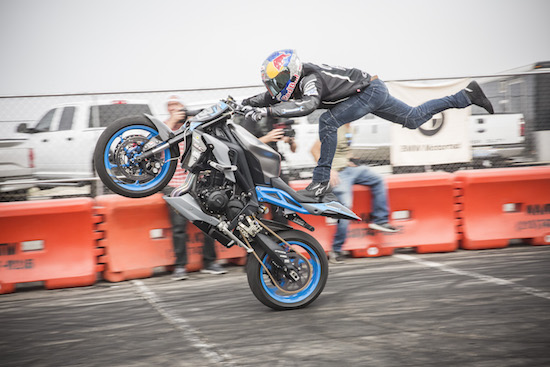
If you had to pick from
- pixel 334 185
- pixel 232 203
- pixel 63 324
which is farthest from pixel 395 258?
pixel 63 324

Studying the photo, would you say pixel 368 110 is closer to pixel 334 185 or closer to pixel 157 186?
pixel 334 185

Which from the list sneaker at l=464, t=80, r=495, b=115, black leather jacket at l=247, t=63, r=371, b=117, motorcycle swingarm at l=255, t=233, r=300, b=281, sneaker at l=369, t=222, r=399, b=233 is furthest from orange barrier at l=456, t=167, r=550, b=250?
motorcycle swingarm at l=255, t=233, r=300, b=281

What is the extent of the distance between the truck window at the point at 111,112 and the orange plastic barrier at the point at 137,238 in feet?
7.06

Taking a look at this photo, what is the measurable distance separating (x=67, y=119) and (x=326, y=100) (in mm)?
6661

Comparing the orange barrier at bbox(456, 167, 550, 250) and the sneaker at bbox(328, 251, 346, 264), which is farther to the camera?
the orange barrier at bbox(456, 167, 550, 250)

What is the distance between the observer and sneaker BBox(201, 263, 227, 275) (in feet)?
22.2

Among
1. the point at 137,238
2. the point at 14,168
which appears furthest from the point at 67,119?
the point at 137,238

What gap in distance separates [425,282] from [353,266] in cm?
114

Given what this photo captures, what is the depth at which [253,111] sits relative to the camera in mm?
4918

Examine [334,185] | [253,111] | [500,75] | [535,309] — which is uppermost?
[500,75]

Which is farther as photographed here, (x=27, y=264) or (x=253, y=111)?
(x=27, y=264)

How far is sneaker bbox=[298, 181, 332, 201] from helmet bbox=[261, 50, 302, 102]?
956 millimetres

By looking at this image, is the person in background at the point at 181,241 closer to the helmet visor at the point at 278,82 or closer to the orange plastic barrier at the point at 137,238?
the orange plastic barrier at the point at 137,238

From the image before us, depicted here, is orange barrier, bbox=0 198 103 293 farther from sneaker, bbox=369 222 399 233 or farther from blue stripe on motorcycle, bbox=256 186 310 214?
sneaker, bbox=369 222 399 233
